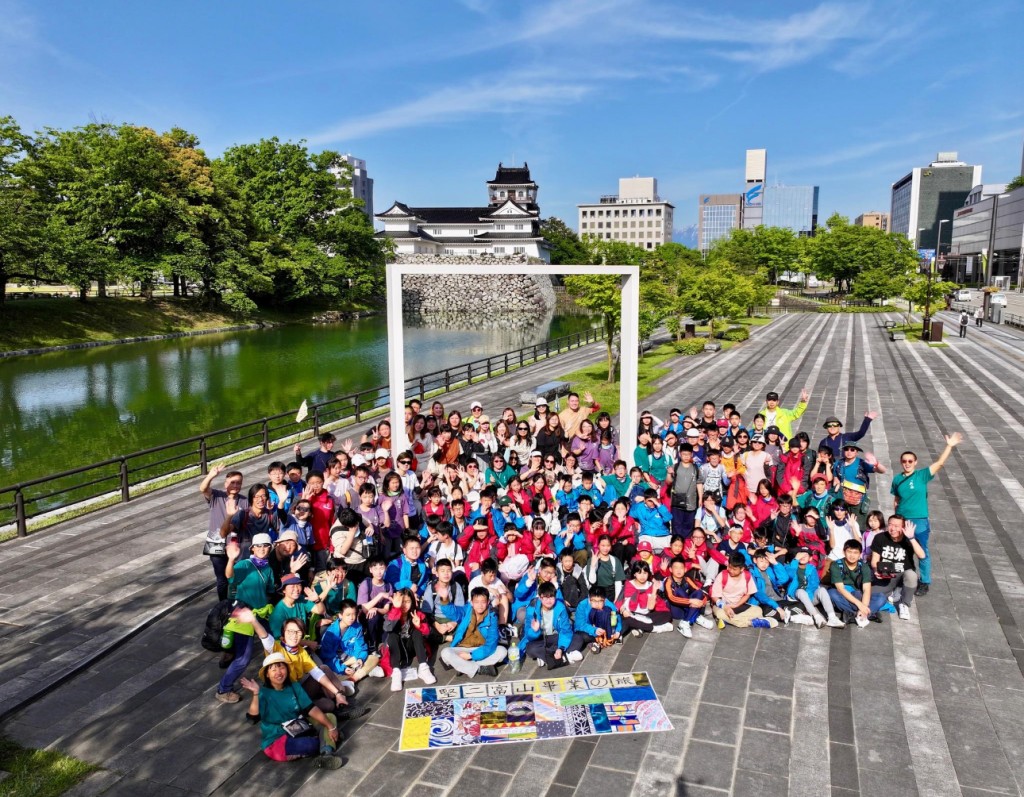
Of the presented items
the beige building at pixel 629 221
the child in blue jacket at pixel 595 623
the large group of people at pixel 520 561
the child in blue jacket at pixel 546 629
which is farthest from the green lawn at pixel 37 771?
the beige building at pixel 629 221

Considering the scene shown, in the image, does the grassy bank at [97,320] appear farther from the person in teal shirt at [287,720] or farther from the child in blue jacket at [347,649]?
the person in teal shirt at [287,720]

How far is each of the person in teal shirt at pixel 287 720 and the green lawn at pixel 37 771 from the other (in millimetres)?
1343

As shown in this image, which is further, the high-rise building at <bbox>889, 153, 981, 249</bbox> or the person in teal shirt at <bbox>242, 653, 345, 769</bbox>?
the high-rise building at <bbox>889, 153, 981, 249</bbox>

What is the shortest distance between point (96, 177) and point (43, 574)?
4704 cm

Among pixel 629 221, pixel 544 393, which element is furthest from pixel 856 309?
pixel 629 221

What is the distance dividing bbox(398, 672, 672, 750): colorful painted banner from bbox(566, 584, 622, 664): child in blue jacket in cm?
51

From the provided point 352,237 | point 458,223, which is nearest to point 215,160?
point 352,237

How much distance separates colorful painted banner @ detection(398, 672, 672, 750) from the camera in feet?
18.6

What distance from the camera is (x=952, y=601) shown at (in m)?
7.90

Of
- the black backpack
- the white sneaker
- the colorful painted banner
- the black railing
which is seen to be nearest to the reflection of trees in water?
the black railing

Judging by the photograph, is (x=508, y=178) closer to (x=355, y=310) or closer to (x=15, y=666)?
(x=355, y=310)

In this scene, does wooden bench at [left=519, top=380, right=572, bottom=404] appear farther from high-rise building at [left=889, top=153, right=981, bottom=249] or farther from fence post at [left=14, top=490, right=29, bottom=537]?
high-rise building at [left=889, top=153, right=981, bottom=249]

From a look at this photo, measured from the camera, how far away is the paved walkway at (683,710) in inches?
201

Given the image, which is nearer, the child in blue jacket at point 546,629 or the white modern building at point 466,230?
the child in blue jacket at point 546,629
